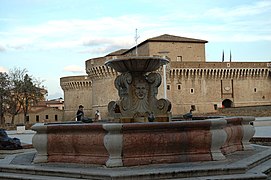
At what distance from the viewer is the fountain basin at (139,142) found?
662cm

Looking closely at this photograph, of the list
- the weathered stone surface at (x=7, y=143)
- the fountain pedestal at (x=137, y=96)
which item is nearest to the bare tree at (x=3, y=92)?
the weathered stone surface at (x=7, y=143)

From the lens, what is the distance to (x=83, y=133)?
716 cm

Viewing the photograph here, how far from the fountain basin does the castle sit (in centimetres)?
4072

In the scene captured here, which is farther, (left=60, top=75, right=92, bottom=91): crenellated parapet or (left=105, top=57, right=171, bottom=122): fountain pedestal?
(left=60, top=75, right=92, bottom=91): crenellated parapet

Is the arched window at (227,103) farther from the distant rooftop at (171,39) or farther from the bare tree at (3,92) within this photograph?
the bare tree at (3,92)

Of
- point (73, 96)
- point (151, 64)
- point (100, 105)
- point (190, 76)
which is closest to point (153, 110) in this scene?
point (151, 64)

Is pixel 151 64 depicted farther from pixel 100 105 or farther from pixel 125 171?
pixel 100 105

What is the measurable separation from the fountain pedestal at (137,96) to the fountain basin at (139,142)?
2125mm

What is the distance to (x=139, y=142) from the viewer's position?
671 centimetres

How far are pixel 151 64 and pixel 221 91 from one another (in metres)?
46.0

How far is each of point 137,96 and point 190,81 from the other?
43746 millimetres

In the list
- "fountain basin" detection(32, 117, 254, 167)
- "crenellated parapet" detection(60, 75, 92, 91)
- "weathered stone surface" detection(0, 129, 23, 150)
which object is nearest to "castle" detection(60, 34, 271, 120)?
"crenellated parapet" detection(60, 75, 92, 91)

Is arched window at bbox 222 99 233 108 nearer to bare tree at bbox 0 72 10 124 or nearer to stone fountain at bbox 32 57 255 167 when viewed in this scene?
bare tree at bbox 0 72 10 124

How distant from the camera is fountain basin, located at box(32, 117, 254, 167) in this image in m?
6.62
